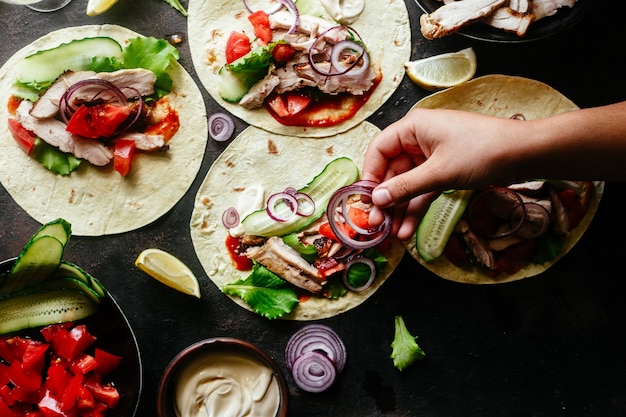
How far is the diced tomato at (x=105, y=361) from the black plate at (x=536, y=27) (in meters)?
2.88

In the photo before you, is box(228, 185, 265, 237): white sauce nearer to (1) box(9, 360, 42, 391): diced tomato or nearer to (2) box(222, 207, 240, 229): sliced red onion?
(2) box(222, 207, 240, 229): sliced red onion

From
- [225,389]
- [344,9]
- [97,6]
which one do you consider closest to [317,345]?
[225,389]

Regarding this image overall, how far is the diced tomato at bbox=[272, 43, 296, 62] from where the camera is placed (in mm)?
3631

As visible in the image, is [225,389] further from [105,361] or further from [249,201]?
[249,201]

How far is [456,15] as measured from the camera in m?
3.64

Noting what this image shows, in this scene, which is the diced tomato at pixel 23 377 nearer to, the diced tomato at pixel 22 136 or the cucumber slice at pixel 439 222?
the diced tomato at pixel 22 136

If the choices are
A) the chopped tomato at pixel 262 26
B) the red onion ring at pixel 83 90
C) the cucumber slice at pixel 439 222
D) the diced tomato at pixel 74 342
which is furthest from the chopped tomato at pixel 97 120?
the cucumber slice at pixel 439 222

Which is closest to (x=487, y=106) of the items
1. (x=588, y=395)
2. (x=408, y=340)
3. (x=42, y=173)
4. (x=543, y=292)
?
(x=543, y=292)

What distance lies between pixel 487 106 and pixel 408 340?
1.59m

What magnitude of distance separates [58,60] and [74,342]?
1.76 metres

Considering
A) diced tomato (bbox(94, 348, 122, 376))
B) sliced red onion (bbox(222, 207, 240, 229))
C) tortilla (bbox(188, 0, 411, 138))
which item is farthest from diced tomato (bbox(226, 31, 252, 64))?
diced tomato (bbox(94, 348, 122, 376))

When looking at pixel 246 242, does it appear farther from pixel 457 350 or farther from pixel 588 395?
pixel 588 395

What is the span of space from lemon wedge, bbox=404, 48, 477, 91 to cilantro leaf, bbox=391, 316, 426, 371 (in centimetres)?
156

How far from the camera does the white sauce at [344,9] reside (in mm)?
3725
